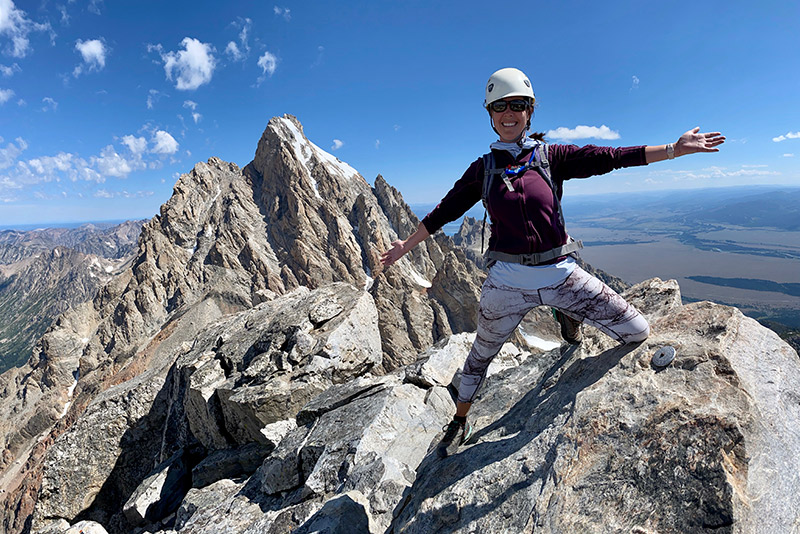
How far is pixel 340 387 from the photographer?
10.6m

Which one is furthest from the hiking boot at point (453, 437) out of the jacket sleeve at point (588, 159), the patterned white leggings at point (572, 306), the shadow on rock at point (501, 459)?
the jacket sleeve at point (588, 159)

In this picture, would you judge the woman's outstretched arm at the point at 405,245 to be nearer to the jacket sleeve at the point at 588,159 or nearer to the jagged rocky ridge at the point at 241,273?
the jacket sleeve at the point at 588,159

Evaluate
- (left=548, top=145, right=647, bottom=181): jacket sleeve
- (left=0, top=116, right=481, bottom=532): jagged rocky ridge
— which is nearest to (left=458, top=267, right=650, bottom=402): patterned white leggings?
(left=548, top=145, right=647, bottom=181): jacket sleeve

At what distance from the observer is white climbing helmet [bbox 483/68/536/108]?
14.8ft

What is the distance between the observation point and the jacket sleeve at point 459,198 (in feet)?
16.2

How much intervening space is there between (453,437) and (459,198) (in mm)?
3962

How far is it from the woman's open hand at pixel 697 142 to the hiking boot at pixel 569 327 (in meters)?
2.65

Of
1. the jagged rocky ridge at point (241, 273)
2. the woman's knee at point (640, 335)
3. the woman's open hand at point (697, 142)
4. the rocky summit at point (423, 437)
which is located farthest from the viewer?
the jagged rocky ridge at point (241, 273)

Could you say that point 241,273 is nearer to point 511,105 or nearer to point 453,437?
point 453,437

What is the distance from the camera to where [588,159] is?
4.53m

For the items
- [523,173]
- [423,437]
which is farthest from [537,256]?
[423,437]

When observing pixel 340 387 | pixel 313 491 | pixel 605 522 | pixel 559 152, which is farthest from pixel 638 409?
pixel 340 387

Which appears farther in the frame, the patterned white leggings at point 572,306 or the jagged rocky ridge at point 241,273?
the jagged rocky ridge at point 241,273

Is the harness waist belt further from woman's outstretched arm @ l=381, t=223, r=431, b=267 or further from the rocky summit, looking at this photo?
the rocky summit
